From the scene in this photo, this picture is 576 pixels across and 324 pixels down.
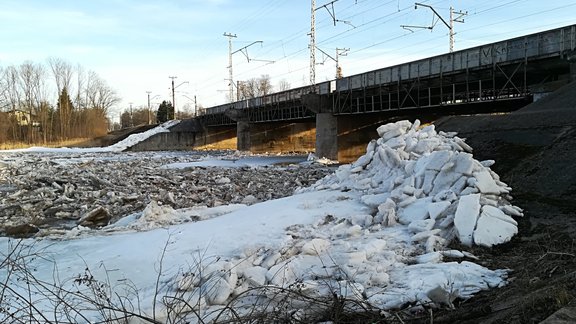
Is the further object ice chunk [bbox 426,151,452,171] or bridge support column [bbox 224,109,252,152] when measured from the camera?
bridge support column [bbox 224,109,252,152]

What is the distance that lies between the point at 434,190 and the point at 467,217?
4.50 feet

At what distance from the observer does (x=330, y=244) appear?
21.3 ft

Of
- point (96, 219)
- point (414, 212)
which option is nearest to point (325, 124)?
Result: point (96, 219)

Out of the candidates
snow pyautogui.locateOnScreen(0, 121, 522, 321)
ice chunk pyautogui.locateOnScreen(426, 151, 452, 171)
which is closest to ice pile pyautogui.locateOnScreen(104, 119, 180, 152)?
snow pyautogui.locateOnScreen(0, 121, 522, 321)

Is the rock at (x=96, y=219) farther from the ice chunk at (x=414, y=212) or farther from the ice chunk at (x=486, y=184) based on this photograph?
the ice chunk at (x=486, y=184)

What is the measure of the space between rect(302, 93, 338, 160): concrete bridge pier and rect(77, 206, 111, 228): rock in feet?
85.4

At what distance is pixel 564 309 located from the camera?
2.69 m

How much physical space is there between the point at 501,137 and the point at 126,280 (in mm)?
8138

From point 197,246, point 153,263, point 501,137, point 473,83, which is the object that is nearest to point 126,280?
point 153,263

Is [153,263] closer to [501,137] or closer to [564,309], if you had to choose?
[564,309]

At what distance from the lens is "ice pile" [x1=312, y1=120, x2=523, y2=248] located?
6438mm

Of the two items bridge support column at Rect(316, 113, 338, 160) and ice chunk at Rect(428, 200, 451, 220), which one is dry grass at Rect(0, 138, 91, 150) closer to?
bridge support column at Rect(316, 113, 338, 160)

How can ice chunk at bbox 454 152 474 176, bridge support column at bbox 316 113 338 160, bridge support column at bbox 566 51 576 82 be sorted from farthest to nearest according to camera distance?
1. bridge support column at bbox 316 113 338 160
2. bridge support column at bbox 566 51 576 82
3. ice chunk at bbox 454 152 474 176

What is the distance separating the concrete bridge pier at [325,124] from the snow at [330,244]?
84.1ft
